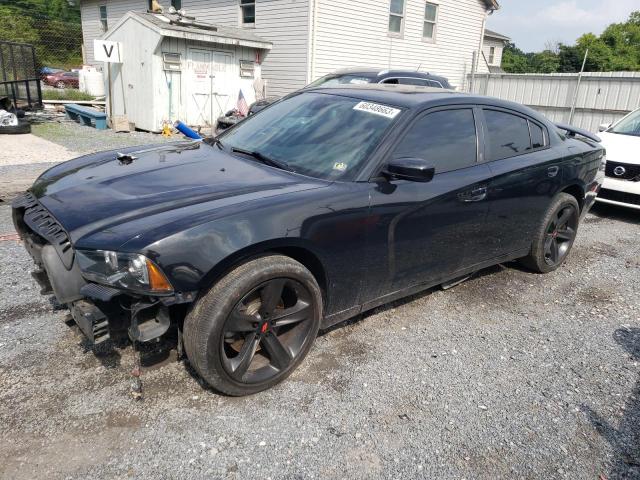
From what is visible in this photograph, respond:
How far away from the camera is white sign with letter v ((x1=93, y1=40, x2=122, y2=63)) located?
12.3 metres

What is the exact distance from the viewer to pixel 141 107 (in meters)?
12.8

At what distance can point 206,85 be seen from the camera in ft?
43.5

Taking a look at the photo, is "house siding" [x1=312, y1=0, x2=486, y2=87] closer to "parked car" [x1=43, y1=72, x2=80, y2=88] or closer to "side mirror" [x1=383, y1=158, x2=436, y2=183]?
"side mirror" [x1=383, y1=158, x2=436, y2=183]

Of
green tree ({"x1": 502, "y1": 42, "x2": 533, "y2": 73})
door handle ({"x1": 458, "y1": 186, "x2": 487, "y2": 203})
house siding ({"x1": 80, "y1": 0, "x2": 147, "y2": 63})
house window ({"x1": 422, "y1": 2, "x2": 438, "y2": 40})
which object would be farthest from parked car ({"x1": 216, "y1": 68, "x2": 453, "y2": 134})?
green tree ({"x1": 502, "y1": 42, "x2": 533, "y2": 73})

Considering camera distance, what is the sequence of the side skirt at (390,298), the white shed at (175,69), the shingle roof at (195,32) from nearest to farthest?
1. the side skirt at (390,298)
2. the shingle roof at (195,32)
3. the white shed at (175,69)

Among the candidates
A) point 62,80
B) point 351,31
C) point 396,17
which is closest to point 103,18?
point 62,80

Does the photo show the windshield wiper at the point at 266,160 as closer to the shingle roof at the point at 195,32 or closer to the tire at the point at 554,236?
the tire at the point at 554,236

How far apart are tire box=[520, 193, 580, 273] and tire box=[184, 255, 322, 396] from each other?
253 cm

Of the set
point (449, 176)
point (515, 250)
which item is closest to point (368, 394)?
point (449, 176)

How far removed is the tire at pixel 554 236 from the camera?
4406mm

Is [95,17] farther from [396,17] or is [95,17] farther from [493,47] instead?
[493,47]

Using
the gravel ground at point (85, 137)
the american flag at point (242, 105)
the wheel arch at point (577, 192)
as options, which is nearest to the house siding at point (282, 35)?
the american flag at point (242, 105)

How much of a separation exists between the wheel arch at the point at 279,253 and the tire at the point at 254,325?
0.12 ft

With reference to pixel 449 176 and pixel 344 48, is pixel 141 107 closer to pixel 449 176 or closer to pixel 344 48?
pixel 344 48
